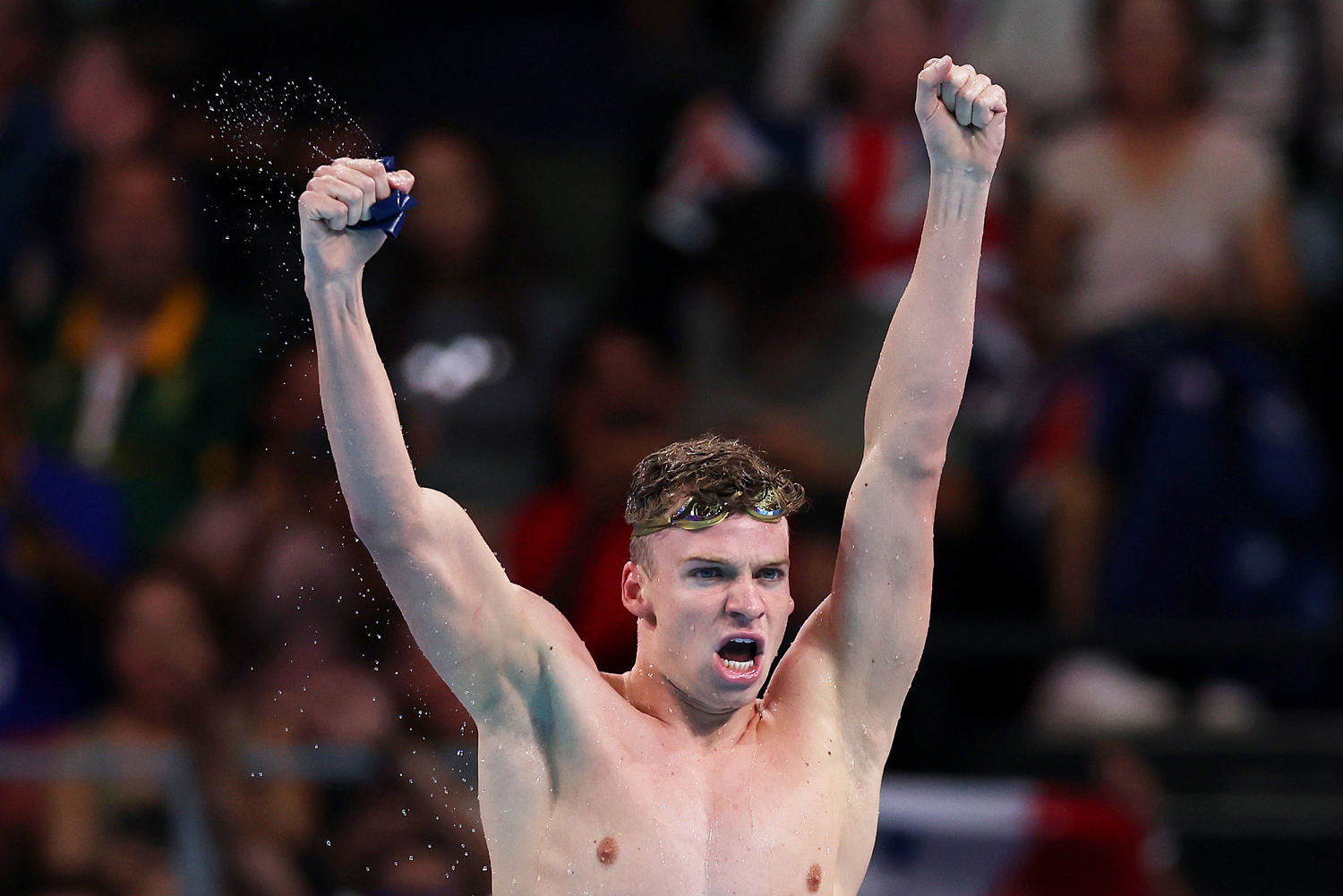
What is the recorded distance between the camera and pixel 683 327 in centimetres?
866

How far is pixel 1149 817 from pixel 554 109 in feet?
14.9

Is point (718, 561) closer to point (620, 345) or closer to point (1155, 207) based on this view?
point (620, 345)

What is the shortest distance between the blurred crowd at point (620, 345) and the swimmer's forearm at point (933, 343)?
2.74m

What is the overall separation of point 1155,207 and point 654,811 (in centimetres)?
556

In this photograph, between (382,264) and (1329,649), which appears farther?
(382,264)

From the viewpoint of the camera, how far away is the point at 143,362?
Result: 8.41m

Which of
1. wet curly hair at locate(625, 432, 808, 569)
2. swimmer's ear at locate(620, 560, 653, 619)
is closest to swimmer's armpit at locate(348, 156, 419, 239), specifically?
wet curly hair at locate(625, 432, 808, 569)

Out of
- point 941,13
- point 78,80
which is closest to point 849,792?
point 941,13

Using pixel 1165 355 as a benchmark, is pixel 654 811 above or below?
below

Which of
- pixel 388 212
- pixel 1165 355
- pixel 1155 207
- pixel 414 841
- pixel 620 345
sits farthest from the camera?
pixel 1155 207

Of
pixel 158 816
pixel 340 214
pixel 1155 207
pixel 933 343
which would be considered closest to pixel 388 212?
pixel 340 214

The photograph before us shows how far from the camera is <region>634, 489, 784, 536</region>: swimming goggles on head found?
3.95 m

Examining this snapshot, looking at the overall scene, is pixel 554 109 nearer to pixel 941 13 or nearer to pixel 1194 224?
pixel 941 13

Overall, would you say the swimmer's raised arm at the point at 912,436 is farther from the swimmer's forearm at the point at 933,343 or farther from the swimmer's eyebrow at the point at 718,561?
the swimmer's eyebrow at the point at 718,561
